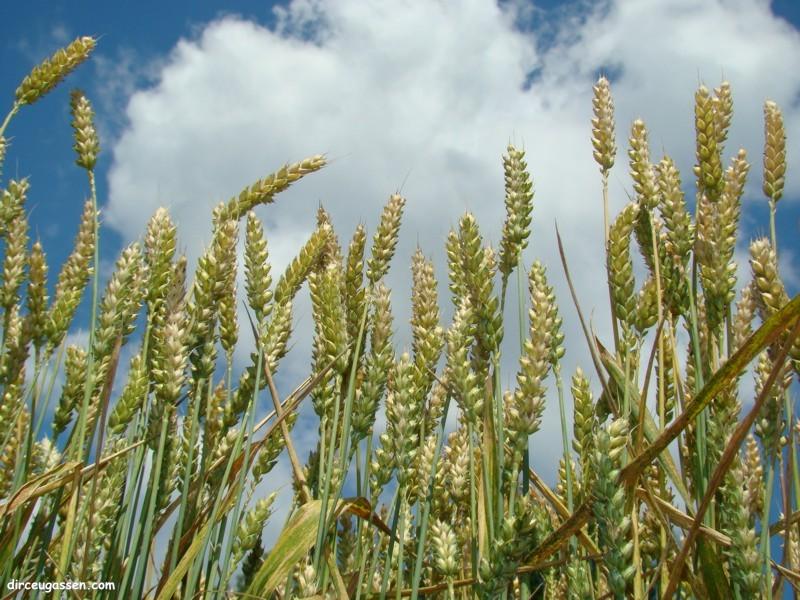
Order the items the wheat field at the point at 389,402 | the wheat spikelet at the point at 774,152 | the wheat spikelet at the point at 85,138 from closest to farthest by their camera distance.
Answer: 1. the wheat field at the point at 389,402
2. the wheat spikelet at the point at 774,152
3. the wheat spikelet at the point at 85,138

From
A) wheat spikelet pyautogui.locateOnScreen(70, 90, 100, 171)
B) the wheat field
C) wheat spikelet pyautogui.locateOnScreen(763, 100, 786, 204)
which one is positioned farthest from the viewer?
wheat spikelet pyautogui.locateOnScreen(70, 90, 100, 171)

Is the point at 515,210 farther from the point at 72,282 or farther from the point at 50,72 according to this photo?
the point at 50,72

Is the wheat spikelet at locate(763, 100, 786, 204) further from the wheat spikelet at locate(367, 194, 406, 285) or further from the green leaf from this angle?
the green leaf

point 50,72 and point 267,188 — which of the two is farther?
point 50,72

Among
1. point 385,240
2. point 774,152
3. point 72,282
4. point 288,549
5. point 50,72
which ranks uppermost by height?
point 50,72

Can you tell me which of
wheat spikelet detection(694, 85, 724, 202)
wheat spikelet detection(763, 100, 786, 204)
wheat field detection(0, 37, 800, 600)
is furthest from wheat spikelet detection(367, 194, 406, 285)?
wheat spikelet detection(763, 100, 786, 204)

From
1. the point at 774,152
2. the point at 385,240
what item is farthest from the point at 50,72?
the point at 774,152

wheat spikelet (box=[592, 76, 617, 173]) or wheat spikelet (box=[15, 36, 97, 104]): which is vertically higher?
wheat spikelet (box=[15, 36, 97, 104])

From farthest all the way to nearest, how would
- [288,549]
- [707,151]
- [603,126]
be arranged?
[603,126]
[707,151]
[288,549]

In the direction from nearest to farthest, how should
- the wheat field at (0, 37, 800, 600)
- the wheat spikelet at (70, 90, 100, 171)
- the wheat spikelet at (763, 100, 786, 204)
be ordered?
the wheat field at (0, 37, 800, 600), the wheat spikelet at (763, 100, 786, 204), the wheat spikelet at (70, 90, 100, 171)

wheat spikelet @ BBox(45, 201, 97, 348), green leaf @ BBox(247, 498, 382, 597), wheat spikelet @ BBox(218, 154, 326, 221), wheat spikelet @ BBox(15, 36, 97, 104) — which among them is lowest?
green leaf @ BBox(247, 498, 382, 597)

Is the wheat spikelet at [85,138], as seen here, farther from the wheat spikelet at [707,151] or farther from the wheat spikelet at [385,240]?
the wheat spikelet at [707,151]

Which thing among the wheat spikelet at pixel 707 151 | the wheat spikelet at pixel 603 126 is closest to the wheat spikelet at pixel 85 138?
the wheat spikelet at pixel 603 126

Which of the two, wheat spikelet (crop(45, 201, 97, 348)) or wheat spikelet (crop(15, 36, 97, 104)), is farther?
wheat spikelet (crop(15, 36, 97, 104))
